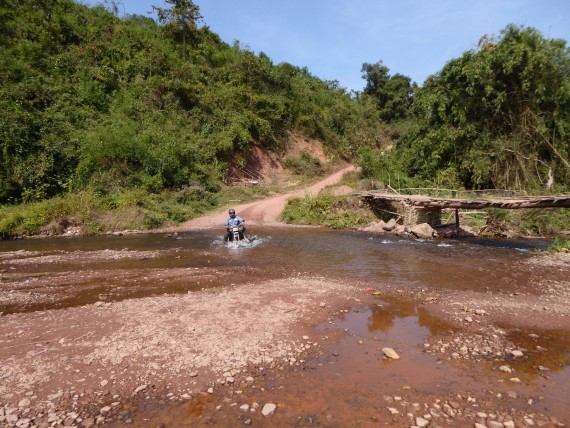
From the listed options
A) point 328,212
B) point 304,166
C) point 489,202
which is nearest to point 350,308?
Answer: point 489,202

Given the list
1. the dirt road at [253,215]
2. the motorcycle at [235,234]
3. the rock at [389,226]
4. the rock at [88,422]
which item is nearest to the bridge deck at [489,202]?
the rock at [389,226]

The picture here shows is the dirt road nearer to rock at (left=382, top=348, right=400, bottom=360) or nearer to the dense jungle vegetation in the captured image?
the dense jungle vegetation

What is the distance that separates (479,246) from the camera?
15734 millimetres

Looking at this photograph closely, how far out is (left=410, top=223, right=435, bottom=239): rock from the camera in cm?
1775

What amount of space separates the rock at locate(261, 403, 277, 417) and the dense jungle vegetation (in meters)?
18.6

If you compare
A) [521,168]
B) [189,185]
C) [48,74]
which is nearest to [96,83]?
[48,74]

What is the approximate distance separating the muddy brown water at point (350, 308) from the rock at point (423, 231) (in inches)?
47.9

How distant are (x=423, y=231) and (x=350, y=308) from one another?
11051 mm

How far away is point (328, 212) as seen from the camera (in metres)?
23.1

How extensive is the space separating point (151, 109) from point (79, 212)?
13.8 m

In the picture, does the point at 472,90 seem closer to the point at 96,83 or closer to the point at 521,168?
the point at 521,168

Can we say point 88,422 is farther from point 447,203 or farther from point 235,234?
point 447,203

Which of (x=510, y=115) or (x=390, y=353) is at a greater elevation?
(x=510, y=115)

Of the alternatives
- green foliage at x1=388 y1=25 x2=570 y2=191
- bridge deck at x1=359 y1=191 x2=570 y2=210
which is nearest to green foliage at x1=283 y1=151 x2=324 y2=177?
green foliage at x1=388 y1=25 x2=570 y2=191
